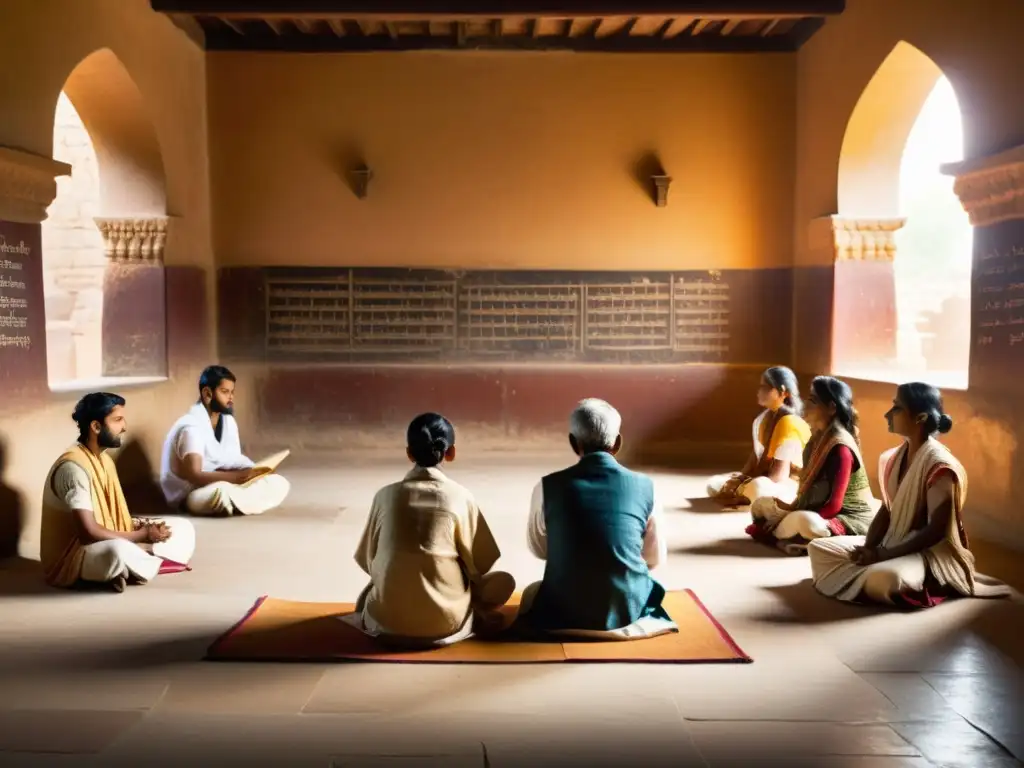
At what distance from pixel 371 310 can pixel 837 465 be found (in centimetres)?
520

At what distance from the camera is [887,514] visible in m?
4.33

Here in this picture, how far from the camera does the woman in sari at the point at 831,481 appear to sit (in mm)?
4859

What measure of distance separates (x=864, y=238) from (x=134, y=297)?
6.27m

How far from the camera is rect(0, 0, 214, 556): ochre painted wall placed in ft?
17.3

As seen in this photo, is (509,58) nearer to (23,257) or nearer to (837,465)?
(23,257)

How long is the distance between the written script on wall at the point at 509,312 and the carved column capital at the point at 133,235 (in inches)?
50.3

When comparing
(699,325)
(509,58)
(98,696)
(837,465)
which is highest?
(509,58)

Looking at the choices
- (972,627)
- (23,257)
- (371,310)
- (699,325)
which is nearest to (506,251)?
(371,310)

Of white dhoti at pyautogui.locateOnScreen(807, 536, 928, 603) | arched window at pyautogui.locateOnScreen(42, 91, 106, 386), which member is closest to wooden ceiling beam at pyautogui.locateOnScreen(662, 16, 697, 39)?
white dhoti at pyautogui.locateOnScreen(807, 536, 928, 603)

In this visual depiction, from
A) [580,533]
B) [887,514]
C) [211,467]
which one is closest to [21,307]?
[211,467]

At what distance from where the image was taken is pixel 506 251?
892cm

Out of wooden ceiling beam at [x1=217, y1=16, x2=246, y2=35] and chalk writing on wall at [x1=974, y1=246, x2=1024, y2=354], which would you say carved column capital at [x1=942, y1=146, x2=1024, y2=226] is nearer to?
chalk writing on wall at [x1=974, y1=246, x2=1024, y2=354]

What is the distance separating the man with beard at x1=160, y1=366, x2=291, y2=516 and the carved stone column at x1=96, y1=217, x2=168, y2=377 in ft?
→ 6.05

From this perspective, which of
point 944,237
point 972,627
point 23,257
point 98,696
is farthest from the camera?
point 944,237
